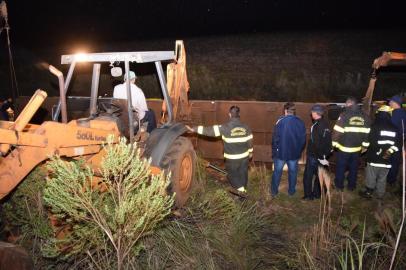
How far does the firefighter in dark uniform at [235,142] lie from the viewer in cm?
606

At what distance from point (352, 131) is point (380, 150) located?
1.90ft

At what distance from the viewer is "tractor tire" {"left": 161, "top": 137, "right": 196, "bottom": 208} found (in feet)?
16.5

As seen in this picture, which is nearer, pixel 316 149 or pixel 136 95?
pixel 136 95

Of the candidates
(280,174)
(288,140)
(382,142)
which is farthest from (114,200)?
(382,142)

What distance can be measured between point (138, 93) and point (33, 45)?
14.3 m

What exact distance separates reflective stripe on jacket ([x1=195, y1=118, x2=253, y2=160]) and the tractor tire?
0.63 m

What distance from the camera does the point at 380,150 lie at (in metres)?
6.23

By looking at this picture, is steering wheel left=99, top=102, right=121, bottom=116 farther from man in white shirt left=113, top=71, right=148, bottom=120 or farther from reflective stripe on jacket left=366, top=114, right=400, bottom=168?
reflective stripe on jacket left=366, top=114, right=400, bottom=168

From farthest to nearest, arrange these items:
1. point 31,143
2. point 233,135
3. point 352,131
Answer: point 352,131, point 233,135, point 31,143

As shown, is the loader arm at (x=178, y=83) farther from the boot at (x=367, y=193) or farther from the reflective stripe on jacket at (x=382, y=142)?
the boot at (x=367, y=193)

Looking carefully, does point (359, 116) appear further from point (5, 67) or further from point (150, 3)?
point (5, 67)

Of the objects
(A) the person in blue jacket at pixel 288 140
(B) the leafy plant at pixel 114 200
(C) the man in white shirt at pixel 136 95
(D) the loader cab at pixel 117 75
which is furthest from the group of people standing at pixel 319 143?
(B) the leafy plant at pixel 114 200

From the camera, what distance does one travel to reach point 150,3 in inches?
632

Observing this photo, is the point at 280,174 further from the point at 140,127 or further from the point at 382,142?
the point at 140,127
